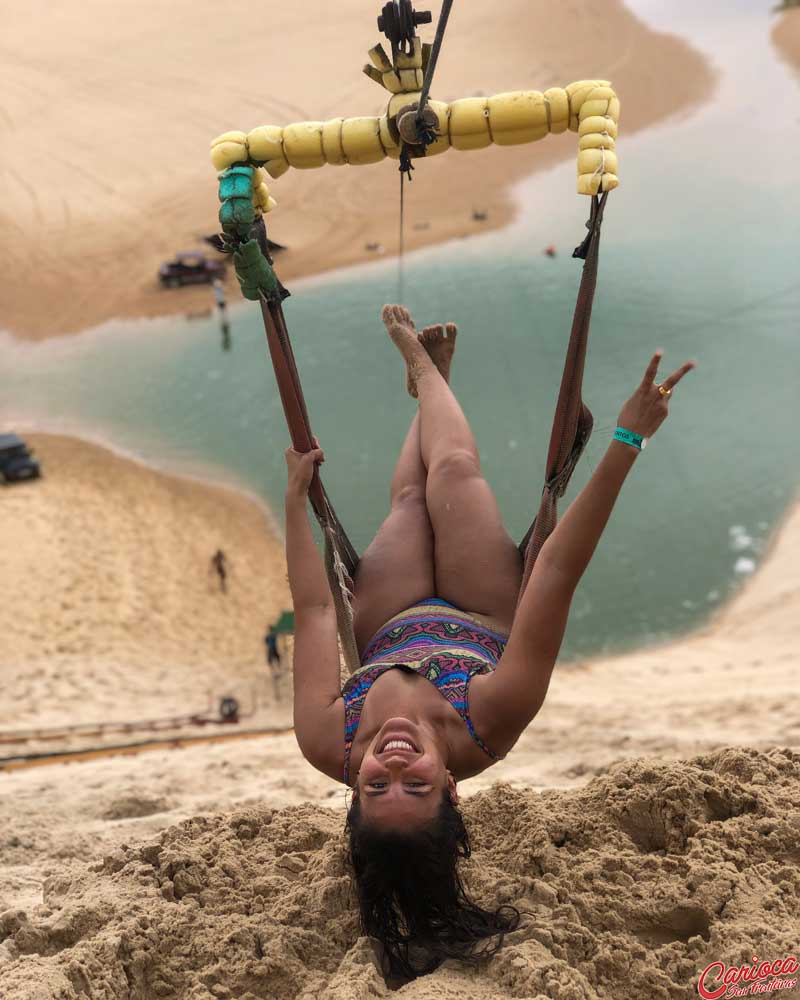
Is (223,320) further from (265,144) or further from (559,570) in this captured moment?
(559,570)

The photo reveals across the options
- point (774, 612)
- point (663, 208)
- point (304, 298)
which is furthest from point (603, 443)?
point (663, 208)

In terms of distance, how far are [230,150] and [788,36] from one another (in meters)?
23.4

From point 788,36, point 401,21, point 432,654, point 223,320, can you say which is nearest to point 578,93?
point 401,21

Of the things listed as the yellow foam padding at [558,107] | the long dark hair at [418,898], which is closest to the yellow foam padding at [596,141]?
the yellow foam padding at [558,107]

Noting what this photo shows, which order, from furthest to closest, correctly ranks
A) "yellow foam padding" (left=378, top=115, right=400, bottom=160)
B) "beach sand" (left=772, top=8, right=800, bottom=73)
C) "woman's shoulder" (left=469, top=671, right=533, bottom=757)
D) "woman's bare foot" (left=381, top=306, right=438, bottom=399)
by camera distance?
"beach sand" (left=772, top=8, right=800, bottom=73), "woman's bare foot" (left=381, top=306, right=438, bottom=399), "yellow foam padding" (left=378, top=115, right=400, bottom=160), "woman's shoulder" (left=469, top=671, right=533, bottom=757)

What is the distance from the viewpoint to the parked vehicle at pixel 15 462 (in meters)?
11.7

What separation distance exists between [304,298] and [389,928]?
13.2 meters

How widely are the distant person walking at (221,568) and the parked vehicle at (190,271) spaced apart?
6.83 m

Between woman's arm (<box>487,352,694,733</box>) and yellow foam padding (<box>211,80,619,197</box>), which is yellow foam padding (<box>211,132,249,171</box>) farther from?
woman's arm (<box>487,352,694,733</box>)

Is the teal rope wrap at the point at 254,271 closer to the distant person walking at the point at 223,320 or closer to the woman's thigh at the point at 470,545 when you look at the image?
the woman's thigh at the point at 470,545

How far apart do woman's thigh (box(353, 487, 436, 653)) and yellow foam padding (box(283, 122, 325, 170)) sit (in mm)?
1225

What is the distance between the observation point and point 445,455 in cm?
335

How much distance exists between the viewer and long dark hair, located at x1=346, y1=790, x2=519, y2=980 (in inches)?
87.0

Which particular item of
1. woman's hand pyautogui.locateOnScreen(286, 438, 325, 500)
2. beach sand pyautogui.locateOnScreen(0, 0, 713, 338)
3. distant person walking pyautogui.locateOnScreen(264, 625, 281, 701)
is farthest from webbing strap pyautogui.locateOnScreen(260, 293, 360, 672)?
beach sand pyautogui.locateOnScreen(0, 0, 713, 338)
